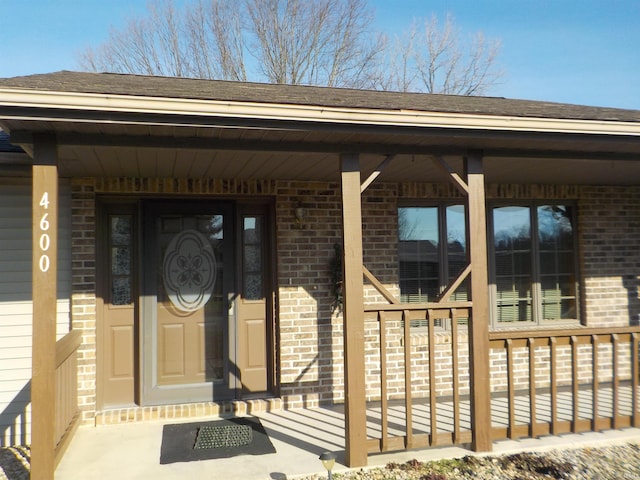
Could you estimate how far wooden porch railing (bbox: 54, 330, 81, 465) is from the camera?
12.8 feet

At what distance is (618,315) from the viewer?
6.61 m

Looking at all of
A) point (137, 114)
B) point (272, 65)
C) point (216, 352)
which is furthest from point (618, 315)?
point (272, 65)

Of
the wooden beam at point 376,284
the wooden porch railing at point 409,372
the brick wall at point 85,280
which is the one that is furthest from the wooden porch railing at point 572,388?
the brick wall at point 85,280

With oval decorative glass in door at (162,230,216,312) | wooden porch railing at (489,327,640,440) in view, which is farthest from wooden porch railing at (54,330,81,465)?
wooden porch railing at (489,327,640,440)

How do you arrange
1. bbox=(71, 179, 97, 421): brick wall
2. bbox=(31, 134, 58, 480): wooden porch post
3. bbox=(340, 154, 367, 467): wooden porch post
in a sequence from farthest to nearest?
bbox=(71, 179, 97, 421): brick wall < bbox=(340, 154, 367, 467): wooden porch post < bbox=(31, 134, 58, 480): wooden porch post

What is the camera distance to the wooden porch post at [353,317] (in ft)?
13.2

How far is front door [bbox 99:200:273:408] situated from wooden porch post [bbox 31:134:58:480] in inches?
69.0

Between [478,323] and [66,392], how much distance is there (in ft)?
11.5

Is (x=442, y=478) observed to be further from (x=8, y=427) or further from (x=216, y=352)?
(x=8, y=427)

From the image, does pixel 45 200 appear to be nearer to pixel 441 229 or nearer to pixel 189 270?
pixel 189 270

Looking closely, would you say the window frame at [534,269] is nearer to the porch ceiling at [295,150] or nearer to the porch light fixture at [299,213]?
the porch ceiling at [295,150]

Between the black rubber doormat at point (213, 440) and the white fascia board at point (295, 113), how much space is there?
2.72 metres

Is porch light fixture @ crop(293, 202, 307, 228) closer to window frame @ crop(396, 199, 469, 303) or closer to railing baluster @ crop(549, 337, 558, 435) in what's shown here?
window frame @ crop(396, 199, 469, 303)

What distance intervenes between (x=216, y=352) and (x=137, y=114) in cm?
300
